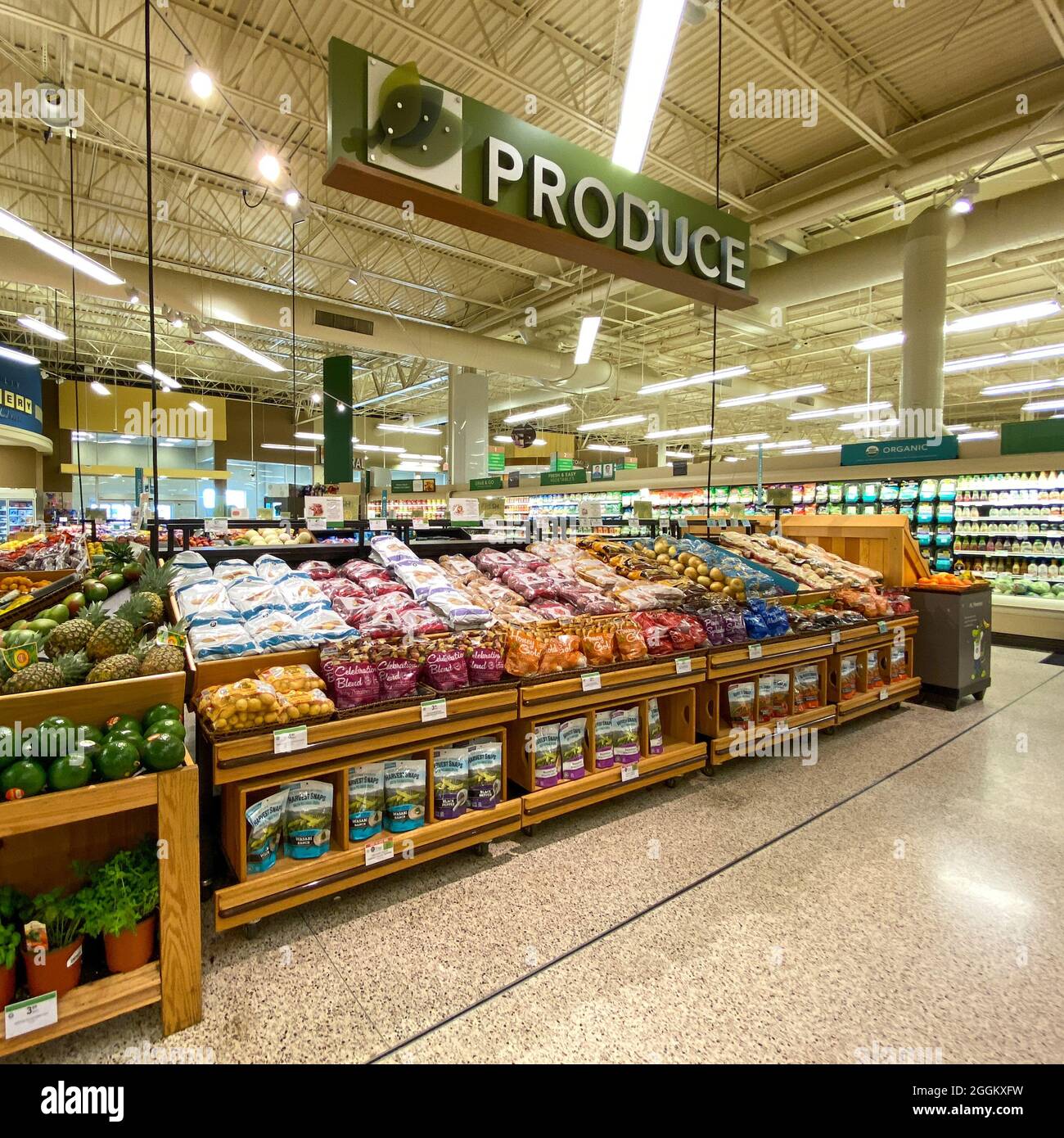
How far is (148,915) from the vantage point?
1.72 metres

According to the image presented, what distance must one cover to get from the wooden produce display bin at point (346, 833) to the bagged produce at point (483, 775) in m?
0.03

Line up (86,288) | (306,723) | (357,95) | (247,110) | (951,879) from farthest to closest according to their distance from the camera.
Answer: (86,288) < (247,110) < (951,879) < (357,95) < (306,723)

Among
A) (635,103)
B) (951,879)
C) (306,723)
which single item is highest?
(635,103)

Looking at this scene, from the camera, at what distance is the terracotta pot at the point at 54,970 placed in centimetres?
155

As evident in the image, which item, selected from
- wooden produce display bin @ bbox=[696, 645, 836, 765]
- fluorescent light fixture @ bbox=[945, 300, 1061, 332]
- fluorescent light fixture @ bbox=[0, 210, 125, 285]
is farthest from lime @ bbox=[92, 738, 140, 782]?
fluorescent light fixture @ bbox=[945, 300, 1061, 332]

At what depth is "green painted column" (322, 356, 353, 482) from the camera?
929cm

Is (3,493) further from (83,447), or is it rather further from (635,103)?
(635,103)

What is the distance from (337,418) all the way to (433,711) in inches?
319

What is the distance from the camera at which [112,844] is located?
197 centimetres

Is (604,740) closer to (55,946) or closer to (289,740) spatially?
(289,740)

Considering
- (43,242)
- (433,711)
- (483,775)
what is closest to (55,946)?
(433,711)
